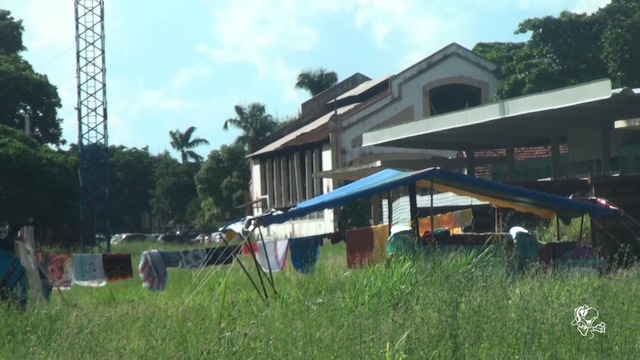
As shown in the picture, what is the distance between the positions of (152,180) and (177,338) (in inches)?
3160

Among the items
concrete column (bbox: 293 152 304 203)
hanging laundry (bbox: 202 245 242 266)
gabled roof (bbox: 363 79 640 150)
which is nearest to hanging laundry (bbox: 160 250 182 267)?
hanging laundry (bbox: 202 245 242 266)

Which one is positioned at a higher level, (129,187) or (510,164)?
(129,187)

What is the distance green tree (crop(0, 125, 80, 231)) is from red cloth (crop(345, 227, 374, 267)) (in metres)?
22.3

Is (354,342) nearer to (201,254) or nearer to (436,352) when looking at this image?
(436,352)

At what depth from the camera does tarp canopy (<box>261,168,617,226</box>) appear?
596 inches

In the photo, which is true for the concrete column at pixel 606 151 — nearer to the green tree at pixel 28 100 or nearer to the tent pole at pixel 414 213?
the tent pole at pixel 414 213

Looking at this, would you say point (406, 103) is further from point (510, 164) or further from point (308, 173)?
point (510, 164)

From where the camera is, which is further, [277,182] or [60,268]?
[277,182]

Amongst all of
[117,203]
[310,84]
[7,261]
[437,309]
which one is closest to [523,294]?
[437,309]

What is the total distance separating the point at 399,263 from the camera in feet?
40.7

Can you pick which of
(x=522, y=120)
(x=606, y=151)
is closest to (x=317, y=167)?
(x=522, y=120)

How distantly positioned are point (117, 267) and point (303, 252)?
12.5ft

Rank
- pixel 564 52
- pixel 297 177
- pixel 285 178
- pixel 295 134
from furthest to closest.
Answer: pixel 295 134 → pixel 285 178 → pixel 297 177 → pixel 564 52

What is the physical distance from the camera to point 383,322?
959 centimetres
